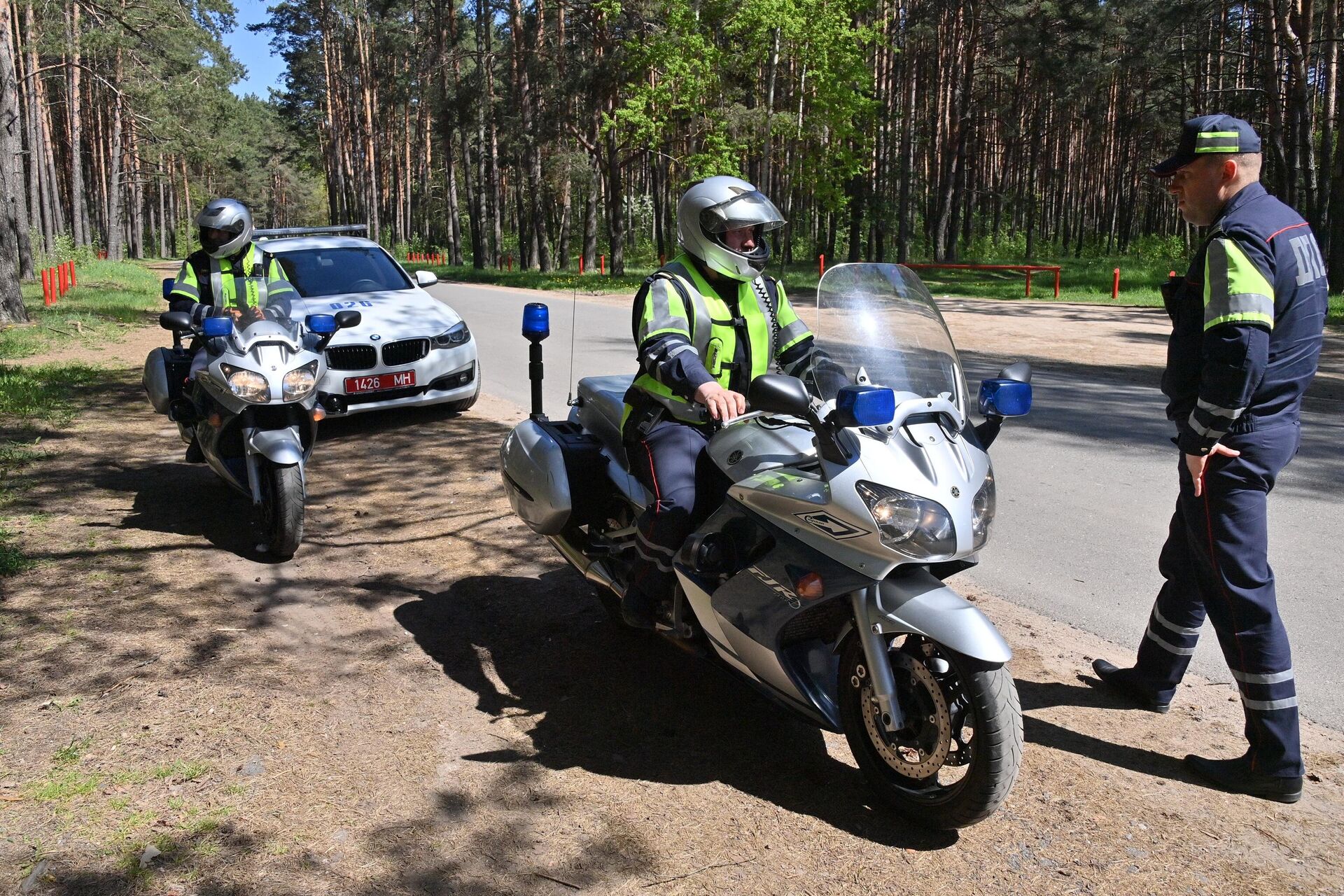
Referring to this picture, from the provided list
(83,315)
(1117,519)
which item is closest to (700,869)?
(1117,519)

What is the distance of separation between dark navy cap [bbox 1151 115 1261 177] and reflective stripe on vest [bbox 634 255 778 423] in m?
1.51

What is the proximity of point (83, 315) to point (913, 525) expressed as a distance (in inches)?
792

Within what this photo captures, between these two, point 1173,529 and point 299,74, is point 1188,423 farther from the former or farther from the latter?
point 299,74

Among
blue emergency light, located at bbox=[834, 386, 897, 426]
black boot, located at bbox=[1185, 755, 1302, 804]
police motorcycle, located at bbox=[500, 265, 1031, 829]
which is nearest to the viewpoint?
blue emergency light, located at bbox=[834, 386, 897, 426]

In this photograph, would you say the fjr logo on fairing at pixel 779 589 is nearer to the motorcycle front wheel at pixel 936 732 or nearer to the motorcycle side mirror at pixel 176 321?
the motorcycle front wheel at pixel 936 732

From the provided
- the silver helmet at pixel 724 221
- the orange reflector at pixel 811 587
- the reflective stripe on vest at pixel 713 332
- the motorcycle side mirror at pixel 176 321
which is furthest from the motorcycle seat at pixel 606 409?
the motorcycle side mirror at pixel 176 321

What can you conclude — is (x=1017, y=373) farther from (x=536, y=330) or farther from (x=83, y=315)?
(x=83, y=315)

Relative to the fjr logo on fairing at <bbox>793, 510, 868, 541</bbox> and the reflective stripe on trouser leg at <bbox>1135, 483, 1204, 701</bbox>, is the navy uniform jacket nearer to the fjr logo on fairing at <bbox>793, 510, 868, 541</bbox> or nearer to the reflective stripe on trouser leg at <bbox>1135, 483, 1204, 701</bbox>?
the reflective stripe on trouser leg at <bbox>1135, 483, 1204, 701</bbox>

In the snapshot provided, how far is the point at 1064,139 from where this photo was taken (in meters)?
59.8

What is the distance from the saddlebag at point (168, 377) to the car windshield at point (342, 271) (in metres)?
3.30

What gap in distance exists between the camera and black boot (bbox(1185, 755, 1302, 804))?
3600mm

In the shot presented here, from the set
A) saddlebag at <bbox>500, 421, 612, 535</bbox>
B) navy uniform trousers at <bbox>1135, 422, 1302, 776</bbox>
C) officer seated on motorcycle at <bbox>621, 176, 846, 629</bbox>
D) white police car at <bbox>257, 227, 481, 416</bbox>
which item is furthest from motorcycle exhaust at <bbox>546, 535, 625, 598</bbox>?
white police car at <bbox>257, 227, 481, 416</bbox>

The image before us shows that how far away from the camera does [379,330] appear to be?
384 inches

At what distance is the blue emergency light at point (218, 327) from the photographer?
244 inches
